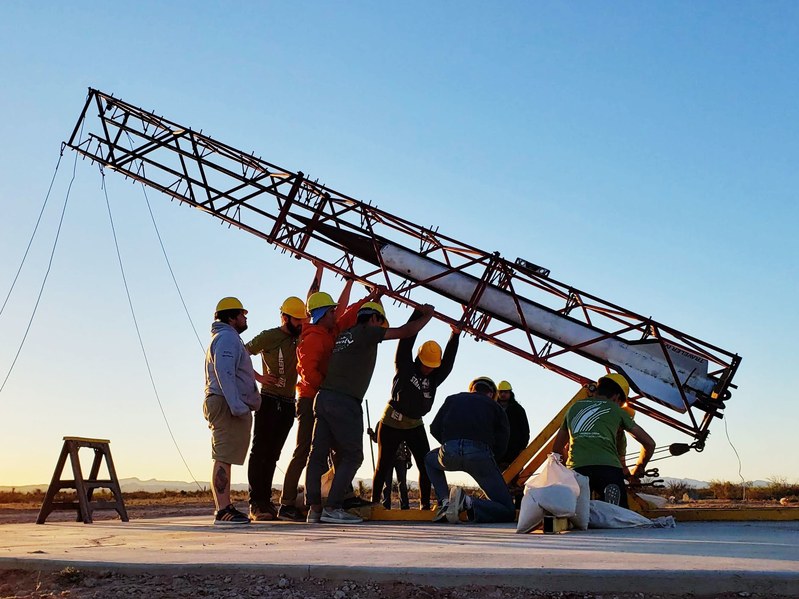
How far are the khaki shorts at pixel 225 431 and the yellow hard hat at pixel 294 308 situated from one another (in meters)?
1.51

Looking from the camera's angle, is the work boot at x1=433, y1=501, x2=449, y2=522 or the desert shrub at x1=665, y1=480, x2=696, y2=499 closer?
the work boot at x1=433, y1=501, x2=449, y2=522

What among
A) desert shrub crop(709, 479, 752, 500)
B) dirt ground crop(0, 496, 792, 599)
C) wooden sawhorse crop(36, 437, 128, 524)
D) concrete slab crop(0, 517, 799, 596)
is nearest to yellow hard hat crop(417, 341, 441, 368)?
concrete slab crop(0, 517, 799, 596)

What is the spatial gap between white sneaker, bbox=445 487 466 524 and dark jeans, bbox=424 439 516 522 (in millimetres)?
138

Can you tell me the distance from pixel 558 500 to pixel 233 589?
3602mm

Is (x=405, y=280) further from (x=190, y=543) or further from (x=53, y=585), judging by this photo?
(x=53, y=585)

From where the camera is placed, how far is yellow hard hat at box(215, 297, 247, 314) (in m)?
9.58

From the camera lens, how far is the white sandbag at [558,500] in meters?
7.84

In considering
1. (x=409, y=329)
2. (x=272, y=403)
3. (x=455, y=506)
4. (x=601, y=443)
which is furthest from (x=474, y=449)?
(x=272, y=403)

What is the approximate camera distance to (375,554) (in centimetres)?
575

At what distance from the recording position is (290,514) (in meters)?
10.1

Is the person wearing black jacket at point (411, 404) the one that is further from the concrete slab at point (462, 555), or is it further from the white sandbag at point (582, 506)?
the white sandbag at point (582, 506)

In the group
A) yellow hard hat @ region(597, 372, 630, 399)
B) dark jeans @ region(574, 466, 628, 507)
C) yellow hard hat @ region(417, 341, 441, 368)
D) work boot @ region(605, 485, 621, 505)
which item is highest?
yellow hard hat @ region(417, 341, 441, 368)

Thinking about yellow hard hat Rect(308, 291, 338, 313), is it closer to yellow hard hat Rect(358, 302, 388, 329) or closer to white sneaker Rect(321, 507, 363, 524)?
yellow hard hat Rect(358, 302, 388, 329)

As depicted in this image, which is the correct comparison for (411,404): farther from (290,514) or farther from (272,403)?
(290,514)
